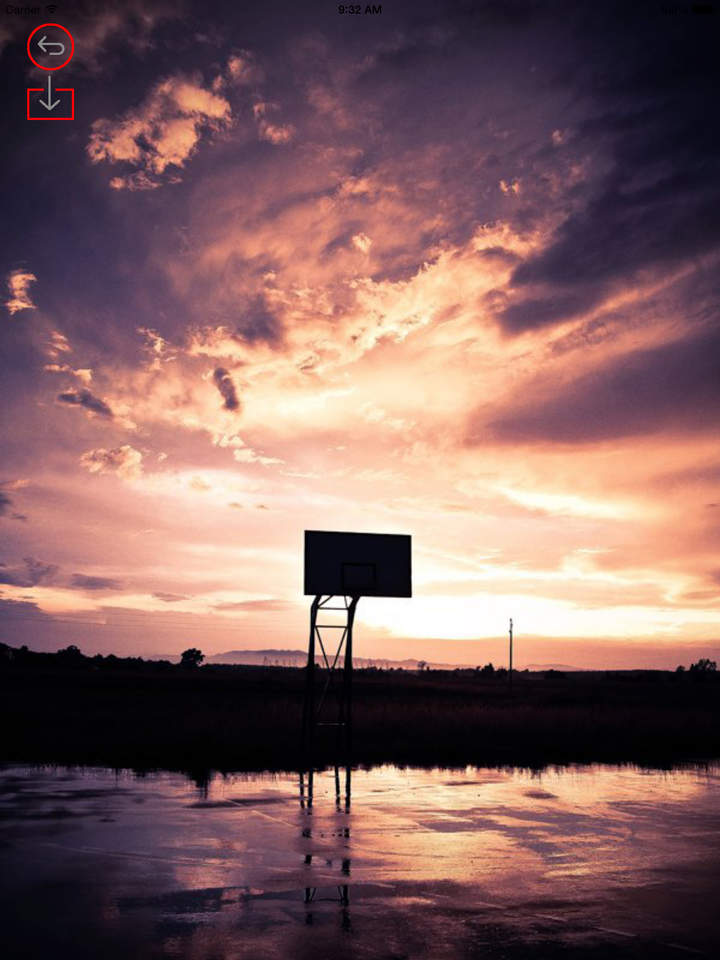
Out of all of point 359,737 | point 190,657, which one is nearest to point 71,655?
point 190,657

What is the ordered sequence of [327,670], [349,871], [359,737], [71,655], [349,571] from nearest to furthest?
[349,871], [327,670], [349,571], [359,737], [71,655]

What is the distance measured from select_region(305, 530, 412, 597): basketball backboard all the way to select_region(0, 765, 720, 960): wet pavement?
188 inches

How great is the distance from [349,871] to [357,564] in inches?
428

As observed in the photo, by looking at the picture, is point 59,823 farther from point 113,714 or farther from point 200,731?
point 113,714

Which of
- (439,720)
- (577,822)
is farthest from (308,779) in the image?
(439,720)

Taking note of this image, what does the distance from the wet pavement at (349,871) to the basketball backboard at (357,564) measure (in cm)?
479

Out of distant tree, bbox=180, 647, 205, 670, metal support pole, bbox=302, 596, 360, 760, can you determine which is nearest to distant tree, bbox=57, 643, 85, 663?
distant tree, bbox=180, 647, 205, 670

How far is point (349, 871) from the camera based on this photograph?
9703 millimetres

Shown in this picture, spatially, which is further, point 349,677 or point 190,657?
point 190,657

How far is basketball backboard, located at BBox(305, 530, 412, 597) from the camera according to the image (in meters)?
20.0

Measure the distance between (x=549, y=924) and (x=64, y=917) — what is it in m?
4.47

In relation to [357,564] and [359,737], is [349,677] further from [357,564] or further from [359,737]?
[359,737]

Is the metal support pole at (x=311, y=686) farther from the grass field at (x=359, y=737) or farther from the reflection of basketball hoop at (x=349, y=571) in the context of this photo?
the grass field at (x=359, y=737)

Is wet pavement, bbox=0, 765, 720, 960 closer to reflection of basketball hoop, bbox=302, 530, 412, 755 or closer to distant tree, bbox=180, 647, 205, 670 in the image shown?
reflection of basketball hoop, bbox=302, 530, 412, 755
